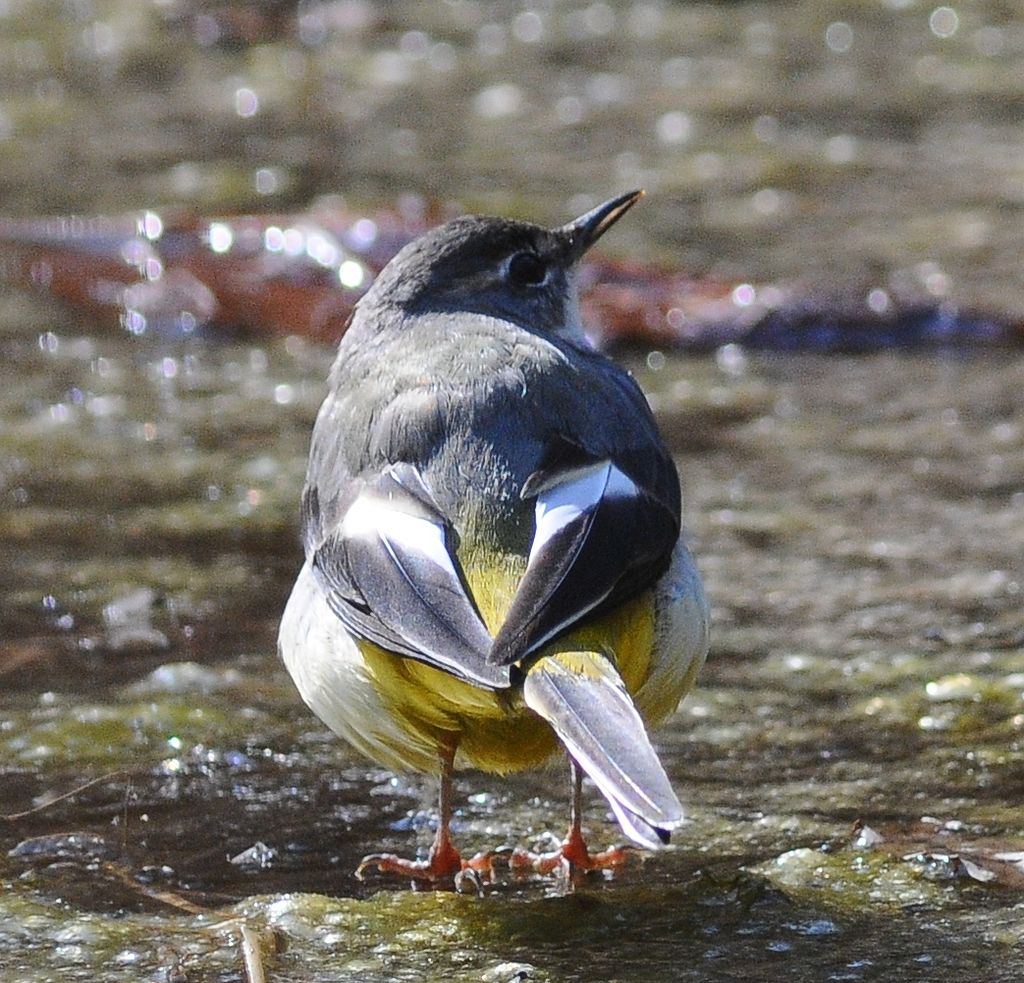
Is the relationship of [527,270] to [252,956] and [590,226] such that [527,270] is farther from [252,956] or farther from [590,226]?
[252,956]

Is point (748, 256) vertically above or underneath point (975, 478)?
above

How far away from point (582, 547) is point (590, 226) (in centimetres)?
215

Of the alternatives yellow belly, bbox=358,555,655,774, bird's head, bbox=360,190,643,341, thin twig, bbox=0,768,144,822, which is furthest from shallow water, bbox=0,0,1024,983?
bird's head, bbox=360,190,643,341

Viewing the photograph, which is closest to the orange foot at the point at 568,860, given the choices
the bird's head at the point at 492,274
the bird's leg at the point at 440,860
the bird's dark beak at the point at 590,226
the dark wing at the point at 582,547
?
the bird's leg at the point at 440,860

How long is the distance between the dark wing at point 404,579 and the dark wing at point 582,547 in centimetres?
8

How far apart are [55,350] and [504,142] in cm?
344

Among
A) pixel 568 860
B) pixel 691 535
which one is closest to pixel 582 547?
pixel 568 860

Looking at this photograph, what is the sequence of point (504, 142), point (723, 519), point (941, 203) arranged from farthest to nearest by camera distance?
point (504, 142)
point (941, 203)
point (723, 519)

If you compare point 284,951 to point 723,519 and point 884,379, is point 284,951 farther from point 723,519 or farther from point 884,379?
point 884,379

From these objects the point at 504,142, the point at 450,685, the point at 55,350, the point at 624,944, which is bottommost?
the point at 624,944

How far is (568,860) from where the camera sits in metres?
3.74

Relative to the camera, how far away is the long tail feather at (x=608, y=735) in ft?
9.00

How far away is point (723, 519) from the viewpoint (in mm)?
5793

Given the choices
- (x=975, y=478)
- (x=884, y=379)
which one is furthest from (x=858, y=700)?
(x=884, y=379)
